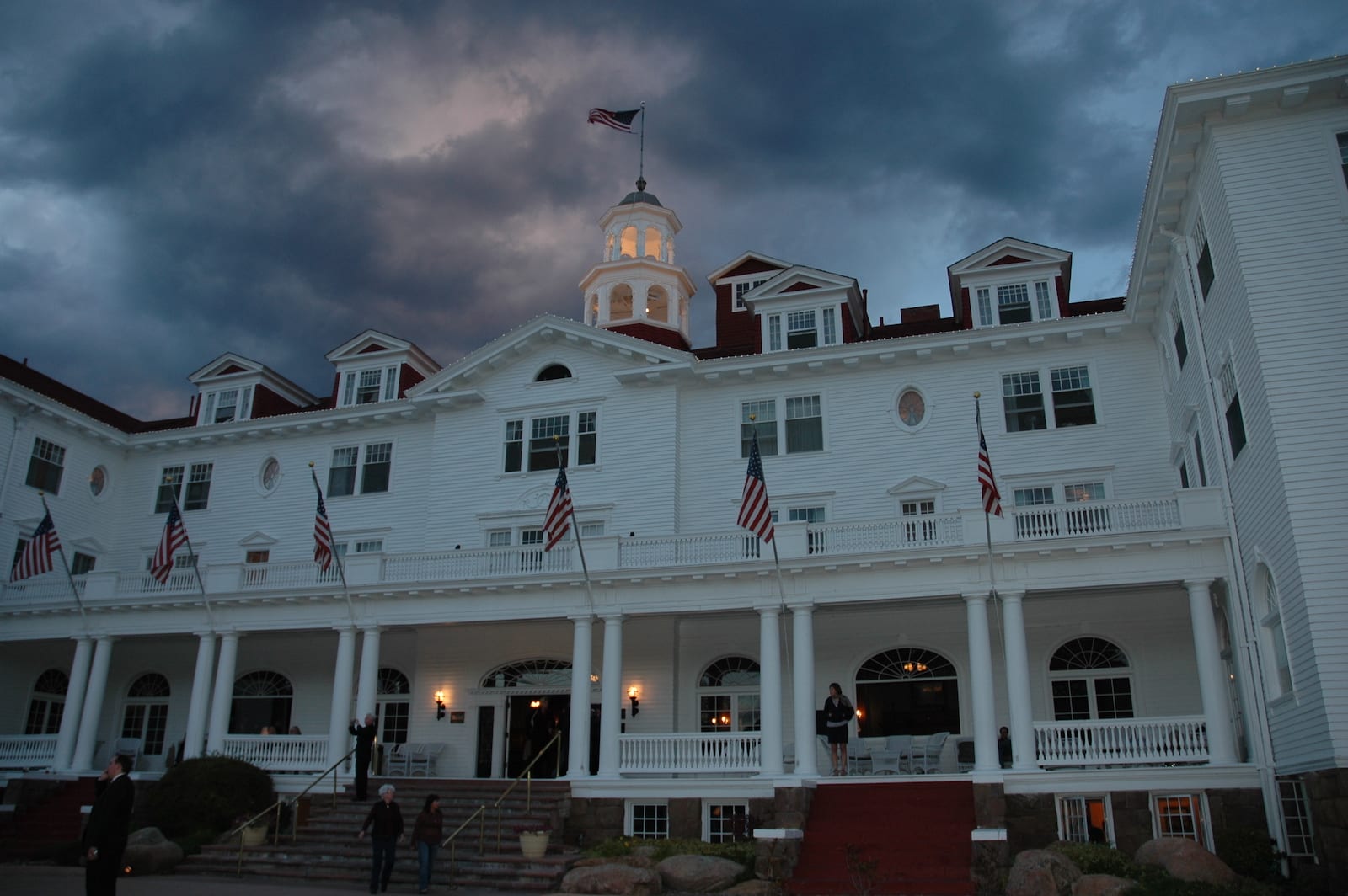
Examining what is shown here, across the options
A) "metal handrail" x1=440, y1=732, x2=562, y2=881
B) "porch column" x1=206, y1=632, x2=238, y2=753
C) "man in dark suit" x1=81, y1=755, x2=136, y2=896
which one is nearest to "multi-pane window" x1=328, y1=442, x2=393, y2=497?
"porch column" x1=206, y1=632, x2=238, y2=753

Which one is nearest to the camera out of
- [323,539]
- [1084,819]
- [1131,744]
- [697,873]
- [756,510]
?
[697,873]

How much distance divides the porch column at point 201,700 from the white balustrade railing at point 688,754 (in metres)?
10.7

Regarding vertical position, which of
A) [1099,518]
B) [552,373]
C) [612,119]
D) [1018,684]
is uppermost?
[612,119]

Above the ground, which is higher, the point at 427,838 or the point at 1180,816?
the point at 1180,816

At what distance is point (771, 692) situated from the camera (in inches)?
904

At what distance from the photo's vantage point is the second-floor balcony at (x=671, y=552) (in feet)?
72.6

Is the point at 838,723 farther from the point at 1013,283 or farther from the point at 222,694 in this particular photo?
the point at 222,694

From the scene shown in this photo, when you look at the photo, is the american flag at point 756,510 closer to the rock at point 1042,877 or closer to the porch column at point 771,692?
the porch column at point 771,692

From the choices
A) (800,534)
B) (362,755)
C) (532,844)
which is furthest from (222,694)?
(800,534)

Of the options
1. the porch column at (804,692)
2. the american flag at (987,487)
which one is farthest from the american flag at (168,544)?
the american flag at (987,487)

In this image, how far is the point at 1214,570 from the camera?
2103 centimetres

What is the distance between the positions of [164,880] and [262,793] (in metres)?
5.56

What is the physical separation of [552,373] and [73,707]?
15281 millimetres

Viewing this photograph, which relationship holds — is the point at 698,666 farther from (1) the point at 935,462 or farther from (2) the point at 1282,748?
(2) the point at 1282,748
